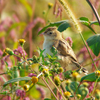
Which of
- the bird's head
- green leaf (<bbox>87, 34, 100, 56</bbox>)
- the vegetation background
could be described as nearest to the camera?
green leaf (<bbox>87, 34, 100, 56</bbox>)

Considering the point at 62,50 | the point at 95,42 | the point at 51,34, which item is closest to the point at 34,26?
the point at 51,34

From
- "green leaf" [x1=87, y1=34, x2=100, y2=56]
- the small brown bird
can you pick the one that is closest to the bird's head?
the small brown bird

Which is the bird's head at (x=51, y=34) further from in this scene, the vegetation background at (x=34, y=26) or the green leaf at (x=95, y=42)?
the green leaf at (x=95, y=42)

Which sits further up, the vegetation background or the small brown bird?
the vegetation background

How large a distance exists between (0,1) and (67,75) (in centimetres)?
171

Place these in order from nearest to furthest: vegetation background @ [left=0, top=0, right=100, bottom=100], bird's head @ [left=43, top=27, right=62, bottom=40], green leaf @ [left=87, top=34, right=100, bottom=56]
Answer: green leaf @ [left=87, top=34, right=100, bottom=56] < vegetation background @ [left=0, top=0, right=100, bottom=100] < bird's head @ [left=43, top=27, right=62, bottom=40]

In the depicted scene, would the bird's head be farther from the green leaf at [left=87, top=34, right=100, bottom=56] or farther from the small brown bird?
the green leaf at [left=87, top=34, right=100, bottom=56]

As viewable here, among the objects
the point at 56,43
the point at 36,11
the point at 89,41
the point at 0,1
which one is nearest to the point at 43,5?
the point at 36,11

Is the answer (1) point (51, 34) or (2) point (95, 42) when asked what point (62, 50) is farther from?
(2) point (95, 42)

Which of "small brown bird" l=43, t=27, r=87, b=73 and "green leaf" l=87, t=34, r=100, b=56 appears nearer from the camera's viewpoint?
"green leaf" l=87, t=34, r=100, b=56

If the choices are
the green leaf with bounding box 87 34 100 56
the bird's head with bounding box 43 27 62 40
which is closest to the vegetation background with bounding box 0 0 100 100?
the bird's head with bounding box 43 27 62 40

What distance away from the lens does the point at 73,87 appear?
48.0 inches

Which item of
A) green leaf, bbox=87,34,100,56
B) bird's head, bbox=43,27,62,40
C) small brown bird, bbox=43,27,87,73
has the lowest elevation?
green leaf, bbox=87,34,100,56

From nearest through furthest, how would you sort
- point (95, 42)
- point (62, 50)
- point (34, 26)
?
point (95, 42)
point (62, 50)
point (34, 26)
